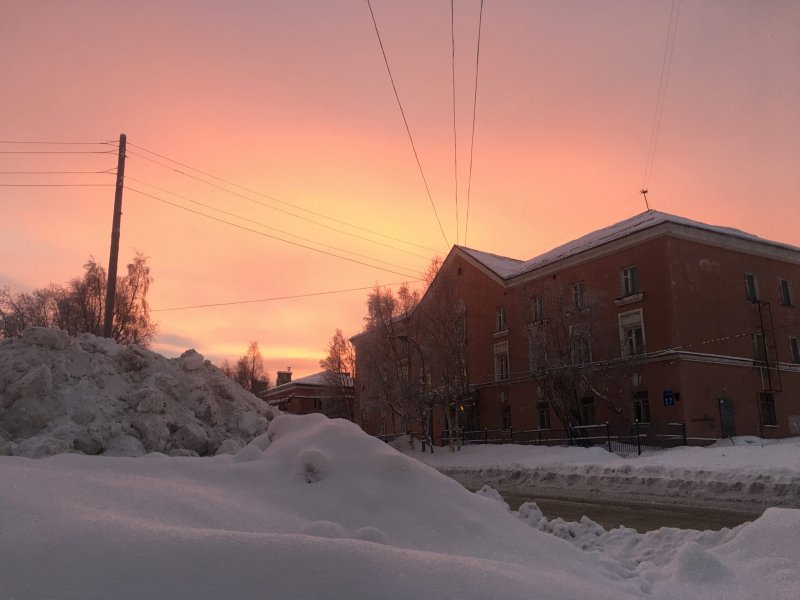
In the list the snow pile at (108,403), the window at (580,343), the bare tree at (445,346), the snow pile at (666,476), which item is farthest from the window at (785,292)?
the snow pile at (108,403)

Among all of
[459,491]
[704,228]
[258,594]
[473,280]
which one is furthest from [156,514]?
[473,280]

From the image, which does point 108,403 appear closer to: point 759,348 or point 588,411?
point 588,411

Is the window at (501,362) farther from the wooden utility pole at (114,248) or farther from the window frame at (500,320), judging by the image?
the wooden utility pole at (114,248)

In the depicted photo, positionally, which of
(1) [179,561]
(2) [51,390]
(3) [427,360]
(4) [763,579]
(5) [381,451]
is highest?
(3) [427,360]

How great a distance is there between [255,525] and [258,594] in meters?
1.25

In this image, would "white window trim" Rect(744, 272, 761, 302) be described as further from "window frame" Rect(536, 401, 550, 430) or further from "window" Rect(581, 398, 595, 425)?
"window frame" Rect(536, 401, 550, 430)

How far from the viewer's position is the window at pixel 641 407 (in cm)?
2902

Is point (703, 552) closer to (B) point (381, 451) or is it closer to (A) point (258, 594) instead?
(B) point (381, 451)

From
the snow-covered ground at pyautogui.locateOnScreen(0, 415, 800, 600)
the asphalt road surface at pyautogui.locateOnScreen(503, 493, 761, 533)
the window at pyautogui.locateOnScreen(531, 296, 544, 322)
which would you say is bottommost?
the asphalt road surface at pyautogui.locateOnScreen(503, 493, 761, 533)

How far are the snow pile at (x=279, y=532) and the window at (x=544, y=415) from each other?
100ft

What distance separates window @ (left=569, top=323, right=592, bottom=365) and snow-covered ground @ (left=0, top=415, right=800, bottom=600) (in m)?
24.6

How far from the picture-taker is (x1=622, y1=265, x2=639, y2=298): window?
102 feet

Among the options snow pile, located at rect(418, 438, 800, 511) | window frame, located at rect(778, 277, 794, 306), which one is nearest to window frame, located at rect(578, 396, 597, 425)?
Answer: snow pile, located at rect(418, 438, 800, 511)

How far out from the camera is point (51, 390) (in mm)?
9836
